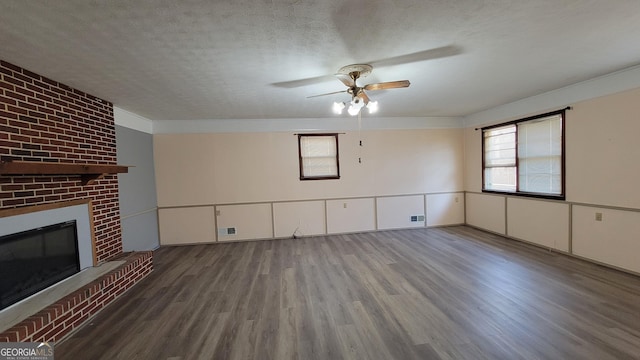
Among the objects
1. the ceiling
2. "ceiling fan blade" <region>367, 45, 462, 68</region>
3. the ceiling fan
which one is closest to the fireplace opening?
the ceiling

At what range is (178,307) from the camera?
2.75 meters

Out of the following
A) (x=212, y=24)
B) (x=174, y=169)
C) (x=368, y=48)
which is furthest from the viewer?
(x=174, y=169)

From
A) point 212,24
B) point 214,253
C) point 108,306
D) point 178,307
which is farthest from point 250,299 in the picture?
point 212,24

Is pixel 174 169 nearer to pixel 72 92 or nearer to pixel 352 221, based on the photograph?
pixel 72 92

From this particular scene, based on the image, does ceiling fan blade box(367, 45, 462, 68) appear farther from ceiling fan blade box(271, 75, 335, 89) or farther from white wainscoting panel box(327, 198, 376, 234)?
white wainscoting panel box(327, 198, 376, 234)

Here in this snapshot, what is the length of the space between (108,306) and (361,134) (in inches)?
197

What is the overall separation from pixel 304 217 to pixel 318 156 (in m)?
1.38

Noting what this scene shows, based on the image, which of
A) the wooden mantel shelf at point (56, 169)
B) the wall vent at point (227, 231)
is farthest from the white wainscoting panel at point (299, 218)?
the wooden mantel shelf at point (56, 169)

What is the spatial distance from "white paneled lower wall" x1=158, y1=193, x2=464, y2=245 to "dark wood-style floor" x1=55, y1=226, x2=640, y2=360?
1059mm

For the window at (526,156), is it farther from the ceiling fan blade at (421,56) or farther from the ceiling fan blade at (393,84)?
the ceiling fan blade at (393,84)

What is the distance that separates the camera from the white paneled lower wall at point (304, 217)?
203 inches

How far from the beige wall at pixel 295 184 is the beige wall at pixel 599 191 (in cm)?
189

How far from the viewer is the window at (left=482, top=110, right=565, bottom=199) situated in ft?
13.3

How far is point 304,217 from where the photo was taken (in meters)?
5.50
